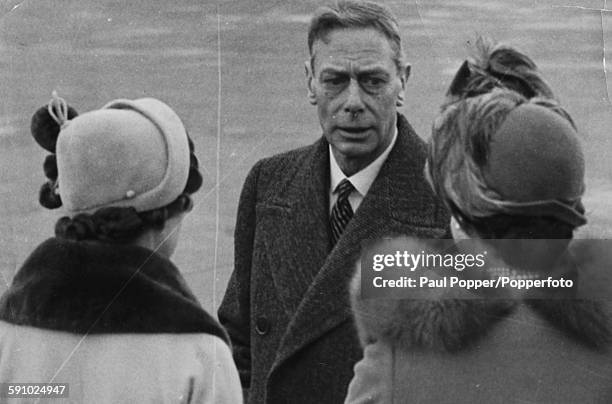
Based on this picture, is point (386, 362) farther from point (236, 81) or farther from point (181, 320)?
point (236, 81)

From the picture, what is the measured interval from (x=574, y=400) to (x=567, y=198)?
16.6 inches

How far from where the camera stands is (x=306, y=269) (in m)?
3.08

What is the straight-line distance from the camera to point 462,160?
2.71 metres

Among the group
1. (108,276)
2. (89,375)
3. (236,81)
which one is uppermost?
(236,81)

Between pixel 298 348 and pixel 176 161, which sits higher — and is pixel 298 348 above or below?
below

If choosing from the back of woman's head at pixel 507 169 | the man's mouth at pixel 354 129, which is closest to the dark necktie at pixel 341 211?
the man's mouth at pixel 354 129

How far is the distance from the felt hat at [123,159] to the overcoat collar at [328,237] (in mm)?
310

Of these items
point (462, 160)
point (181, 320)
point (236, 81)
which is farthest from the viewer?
point (236, 81)

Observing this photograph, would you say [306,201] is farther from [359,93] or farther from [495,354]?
[495,354]

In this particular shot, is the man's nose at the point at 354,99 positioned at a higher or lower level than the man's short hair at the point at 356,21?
lower

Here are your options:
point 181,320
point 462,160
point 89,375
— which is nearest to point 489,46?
point 462,160

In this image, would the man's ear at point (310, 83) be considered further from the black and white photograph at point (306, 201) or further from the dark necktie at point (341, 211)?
the dark necktie at point (341, 211)

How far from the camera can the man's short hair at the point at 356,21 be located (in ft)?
10.0

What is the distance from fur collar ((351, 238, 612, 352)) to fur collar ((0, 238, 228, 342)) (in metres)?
0.44
